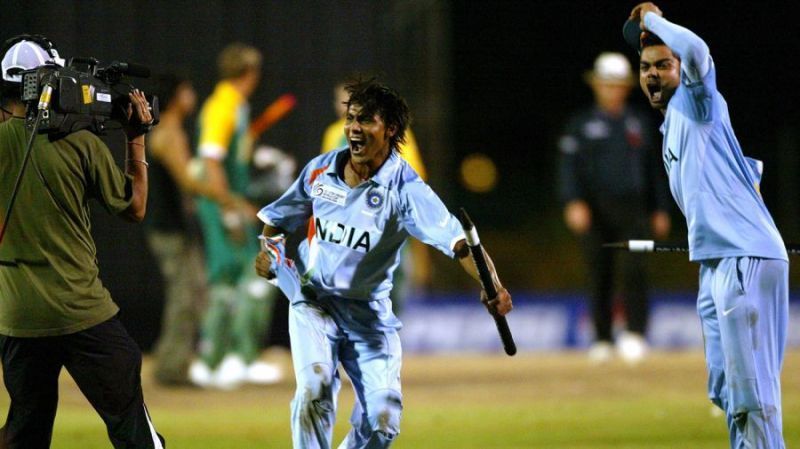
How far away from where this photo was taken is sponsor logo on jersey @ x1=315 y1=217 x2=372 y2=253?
6410 mm

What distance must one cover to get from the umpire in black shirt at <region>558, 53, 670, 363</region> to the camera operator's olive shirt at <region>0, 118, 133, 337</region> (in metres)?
7.94

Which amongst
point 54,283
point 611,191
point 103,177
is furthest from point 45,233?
point 611,191

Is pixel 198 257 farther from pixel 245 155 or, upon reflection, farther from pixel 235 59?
pixel 235 59

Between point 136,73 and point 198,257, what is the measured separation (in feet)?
18.1

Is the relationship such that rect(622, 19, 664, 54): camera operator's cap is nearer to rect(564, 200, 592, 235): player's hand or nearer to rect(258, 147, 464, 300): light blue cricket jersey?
rect(258, 147, 464, 300): light blue cricket jersey

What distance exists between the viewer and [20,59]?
5.80m

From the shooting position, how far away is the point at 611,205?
43.1ft

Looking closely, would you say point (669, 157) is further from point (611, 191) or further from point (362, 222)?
point (611, 191)

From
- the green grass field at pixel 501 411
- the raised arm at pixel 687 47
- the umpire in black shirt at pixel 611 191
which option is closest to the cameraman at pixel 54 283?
the raised arm at pixel 687 47

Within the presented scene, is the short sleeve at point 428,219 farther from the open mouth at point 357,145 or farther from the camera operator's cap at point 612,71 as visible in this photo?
the camera operator's cap at point 612,71

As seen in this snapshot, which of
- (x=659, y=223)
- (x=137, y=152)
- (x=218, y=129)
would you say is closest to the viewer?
(x=137, y=152)

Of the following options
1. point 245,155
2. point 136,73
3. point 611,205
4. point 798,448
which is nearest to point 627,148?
point 611,205

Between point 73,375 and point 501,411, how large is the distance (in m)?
4.90

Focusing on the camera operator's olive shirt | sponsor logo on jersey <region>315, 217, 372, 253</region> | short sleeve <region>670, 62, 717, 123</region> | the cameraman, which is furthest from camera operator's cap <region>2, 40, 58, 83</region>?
short sleeve <region>670, 62, 717, 123</region>
